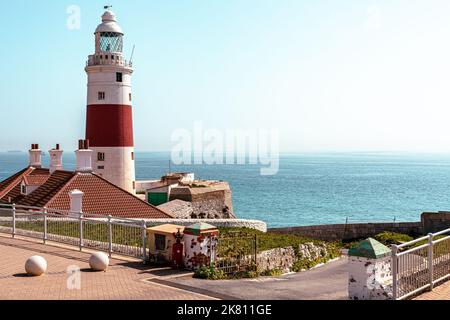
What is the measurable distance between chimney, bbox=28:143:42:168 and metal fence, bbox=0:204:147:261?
16.2 m

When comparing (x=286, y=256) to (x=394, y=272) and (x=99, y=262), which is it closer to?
(x=99, y=262)

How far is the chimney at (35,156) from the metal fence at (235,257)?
22.3 meters

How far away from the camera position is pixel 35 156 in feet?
119

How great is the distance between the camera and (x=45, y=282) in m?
12.1

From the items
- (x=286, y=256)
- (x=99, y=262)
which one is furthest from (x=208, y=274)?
(x=286, y=256)

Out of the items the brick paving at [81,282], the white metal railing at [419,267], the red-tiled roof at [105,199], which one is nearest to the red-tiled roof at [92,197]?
the red-tiled roof at [105,199]

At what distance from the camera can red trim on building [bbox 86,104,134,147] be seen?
38438 millimetres

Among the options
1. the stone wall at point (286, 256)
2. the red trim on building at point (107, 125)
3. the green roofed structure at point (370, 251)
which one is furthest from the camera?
the red trim on building at point (107, 125)

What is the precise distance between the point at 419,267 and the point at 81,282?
763cm

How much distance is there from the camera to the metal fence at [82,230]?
1509cm

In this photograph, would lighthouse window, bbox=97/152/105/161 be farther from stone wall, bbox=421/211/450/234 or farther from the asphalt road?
the asphalt road

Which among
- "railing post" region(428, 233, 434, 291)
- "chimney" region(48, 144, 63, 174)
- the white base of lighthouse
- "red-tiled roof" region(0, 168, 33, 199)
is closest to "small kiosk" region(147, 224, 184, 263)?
"railing post" region(428, 233, 434, 291)

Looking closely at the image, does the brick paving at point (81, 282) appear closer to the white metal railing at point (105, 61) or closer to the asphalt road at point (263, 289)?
the asphalt road at point (263, 289)
